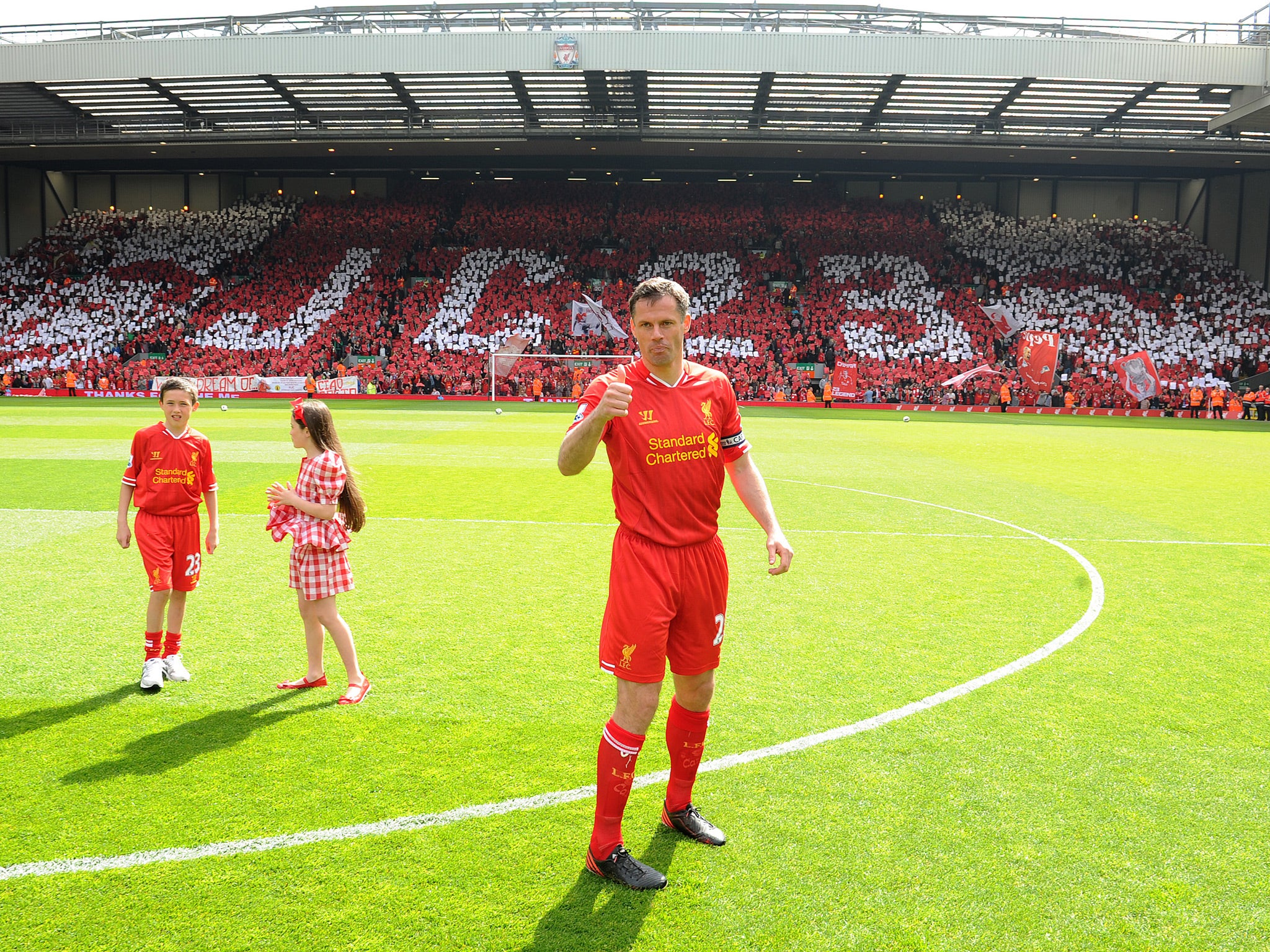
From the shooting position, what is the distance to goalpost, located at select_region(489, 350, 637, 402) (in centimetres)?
4097

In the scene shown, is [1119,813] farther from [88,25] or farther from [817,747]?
[88,25]

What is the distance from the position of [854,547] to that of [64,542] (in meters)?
8.52

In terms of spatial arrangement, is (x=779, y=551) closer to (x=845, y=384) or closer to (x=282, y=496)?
(x=282, y=496)

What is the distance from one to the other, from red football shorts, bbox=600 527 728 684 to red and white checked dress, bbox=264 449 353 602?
2.36 metres

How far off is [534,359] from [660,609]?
127 ft

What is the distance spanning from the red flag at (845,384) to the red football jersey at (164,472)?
3546 centimetres

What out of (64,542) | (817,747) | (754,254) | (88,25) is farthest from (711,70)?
(817,747)

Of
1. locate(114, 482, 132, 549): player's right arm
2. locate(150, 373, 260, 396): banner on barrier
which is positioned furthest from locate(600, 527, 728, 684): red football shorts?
locate(150, 373, 260, 396): banner on barrier

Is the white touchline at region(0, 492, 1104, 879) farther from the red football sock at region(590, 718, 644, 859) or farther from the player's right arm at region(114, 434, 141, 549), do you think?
the player's right arm at region(114, 434, 141, 549)

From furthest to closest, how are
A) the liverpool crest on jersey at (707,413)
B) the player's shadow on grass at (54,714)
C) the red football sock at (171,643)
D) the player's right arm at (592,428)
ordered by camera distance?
the red football sock at (171,643) < the player's shadow on grass at (54,714) < the liverpool crest on jersey at (707,413) < the player's right arm at (592,428)

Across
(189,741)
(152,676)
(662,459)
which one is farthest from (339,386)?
(662,459)

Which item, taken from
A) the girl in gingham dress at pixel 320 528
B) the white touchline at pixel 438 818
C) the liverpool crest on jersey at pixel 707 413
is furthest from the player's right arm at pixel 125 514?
the liverpool crest on jersey at pixel 707 413

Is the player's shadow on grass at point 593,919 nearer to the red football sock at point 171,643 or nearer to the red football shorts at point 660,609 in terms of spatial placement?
the red football shorts at point 660,609

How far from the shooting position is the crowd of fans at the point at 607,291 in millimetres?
41312
